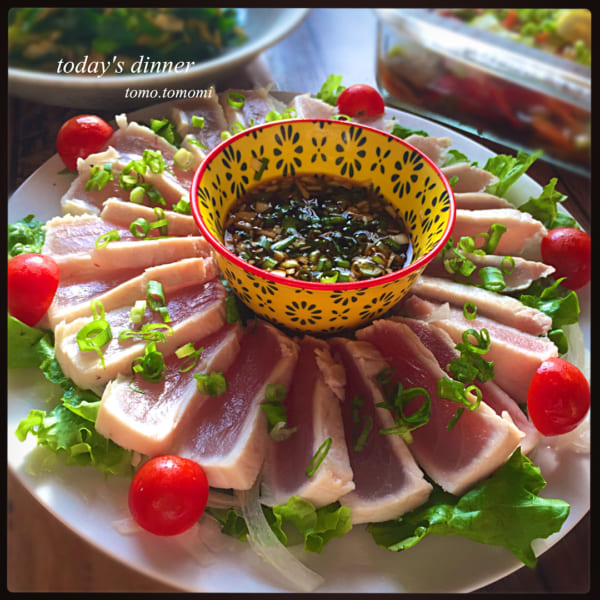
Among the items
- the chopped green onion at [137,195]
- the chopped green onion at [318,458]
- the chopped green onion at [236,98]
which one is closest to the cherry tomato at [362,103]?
the chopped green onion at [236,98]

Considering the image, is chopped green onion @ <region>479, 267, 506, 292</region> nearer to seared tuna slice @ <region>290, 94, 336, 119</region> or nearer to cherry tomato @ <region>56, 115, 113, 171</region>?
seared tuna slice @ <region>290, 94, 336, 119</region>

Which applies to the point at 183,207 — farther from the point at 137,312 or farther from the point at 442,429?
the point at 442,429

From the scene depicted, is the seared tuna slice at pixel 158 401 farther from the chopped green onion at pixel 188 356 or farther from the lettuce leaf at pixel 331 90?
the lettuce leaf at pixel 331 90

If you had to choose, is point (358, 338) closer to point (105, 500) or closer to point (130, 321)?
point (130, 321)

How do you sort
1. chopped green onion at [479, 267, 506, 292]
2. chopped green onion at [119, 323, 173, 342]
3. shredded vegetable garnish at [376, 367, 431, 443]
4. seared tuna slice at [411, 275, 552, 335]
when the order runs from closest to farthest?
shredded vegetable garnish at [376, 367, 431, 443], chopped green onion at [119, 323, 173, 342], seared tuna slice at [411, 275, 552, 335], chopped green onion at [479, 267, 506, 292]

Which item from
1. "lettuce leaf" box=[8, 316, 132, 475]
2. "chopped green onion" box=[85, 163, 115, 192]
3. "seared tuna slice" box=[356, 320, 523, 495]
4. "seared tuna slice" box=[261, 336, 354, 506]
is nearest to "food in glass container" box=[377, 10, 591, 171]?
"seared tuna slice" box=[356, 320, 523, 495]

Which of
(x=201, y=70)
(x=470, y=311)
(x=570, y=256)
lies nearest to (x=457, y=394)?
(x=470, y=311)
